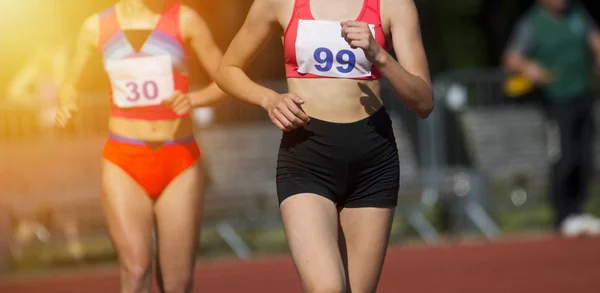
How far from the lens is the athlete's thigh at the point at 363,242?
243 inches


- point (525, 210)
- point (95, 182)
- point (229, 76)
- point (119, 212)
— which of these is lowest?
point (525, 210)

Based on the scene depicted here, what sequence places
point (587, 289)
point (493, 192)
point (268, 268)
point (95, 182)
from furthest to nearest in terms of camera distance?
point (493, 192)
point (95, 182)
point (268, 268)
point (587, 289)

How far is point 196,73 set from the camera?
19.0m

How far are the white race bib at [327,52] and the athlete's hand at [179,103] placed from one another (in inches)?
52.6

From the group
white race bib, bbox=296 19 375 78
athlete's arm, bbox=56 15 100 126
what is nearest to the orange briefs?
athlete's arm, bbox=56 15 100 126

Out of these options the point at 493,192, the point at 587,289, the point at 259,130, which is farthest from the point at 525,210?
the point at 587,289

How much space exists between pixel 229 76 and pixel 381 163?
81 centimetres

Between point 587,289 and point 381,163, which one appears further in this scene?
point 587,289

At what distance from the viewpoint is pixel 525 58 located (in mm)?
14539

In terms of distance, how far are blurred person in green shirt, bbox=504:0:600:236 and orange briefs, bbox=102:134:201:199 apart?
24.7 ft

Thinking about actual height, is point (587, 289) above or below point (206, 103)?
below

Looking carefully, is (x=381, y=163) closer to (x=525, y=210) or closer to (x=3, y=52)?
(x=525, y=210)

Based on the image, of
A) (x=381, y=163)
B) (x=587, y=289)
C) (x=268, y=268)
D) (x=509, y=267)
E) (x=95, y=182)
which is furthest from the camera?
(x=95, y=182)

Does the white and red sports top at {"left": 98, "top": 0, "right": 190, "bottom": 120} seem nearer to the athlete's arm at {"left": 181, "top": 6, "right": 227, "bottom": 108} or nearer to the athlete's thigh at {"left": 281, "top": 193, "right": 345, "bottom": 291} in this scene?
the athlete's arm at {"left": 181, "top": 6, "right": 227, "bottom": 108}
